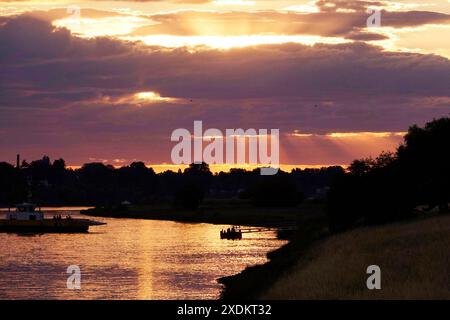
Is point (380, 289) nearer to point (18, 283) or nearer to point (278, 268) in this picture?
point (278, 268)

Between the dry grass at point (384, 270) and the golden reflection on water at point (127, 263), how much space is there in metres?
10.2

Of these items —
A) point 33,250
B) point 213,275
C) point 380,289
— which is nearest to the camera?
point 380,289

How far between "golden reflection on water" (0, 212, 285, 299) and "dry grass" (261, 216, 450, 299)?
10160mm

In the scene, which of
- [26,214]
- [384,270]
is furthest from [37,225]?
[384,270]

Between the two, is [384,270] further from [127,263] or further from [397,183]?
[397,183]

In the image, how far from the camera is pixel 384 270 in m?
45.5

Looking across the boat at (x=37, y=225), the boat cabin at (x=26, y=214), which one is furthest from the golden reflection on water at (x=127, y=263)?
the boat cabin at (x=26, y=214)

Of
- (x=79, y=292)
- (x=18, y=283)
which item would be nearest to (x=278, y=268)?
(x=79, y=292)

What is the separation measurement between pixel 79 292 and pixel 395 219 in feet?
151

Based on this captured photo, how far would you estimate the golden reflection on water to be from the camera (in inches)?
2499

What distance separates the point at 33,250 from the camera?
11144cm

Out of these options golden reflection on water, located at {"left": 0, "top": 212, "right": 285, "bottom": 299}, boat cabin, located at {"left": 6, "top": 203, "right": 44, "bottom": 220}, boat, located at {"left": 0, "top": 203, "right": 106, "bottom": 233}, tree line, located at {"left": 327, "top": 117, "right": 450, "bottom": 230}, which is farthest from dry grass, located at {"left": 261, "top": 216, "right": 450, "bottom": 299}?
boat cabin, located at {"left": 6, "top": 203, "right": 44, "bottom": 220}

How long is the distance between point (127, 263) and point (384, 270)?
1868 inches
